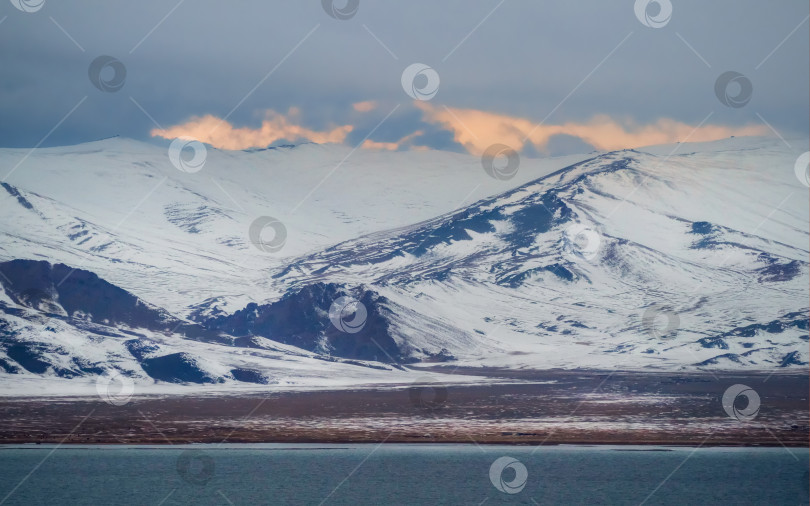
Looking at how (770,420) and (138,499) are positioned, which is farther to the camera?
(770,420)

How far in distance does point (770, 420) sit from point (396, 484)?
92.4m

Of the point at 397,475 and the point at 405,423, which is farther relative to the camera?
the point at 405,423

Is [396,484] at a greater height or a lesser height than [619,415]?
lesser

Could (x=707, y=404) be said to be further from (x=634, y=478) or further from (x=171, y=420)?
(x=171, y=420)

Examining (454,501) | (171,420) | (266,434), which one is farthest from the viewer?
(171,420)

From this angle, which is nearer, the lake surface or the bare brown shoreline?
the lake surface

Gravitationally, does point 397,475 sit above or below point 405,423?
below

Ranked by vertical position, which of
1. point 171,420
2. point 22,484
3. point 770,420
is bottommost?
point 22,484

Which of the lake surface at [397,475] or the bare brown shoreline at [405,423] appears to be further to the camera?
the bare brown shoreline at [405,423]

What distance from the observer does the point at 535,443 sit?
143 metres

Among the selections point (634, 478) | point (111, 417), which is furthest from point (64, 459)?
point (634, 478)

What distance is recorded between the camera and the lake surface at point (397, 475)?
99938 millimetres

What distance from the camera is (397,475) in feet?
386

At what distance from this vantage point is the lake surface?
3935 inches
